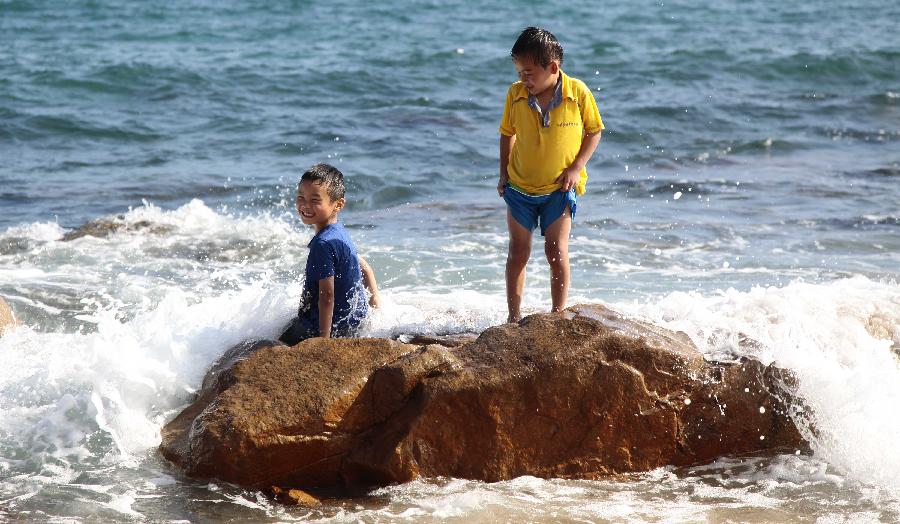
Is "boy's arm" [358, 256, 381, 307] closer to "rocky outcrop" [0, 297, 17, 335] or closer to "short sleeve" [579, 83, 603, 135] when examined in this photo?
"short sleeve" [579, 83, 603, 135]

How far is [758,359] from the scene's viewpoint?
450cm

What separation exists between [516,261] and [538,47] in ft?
3.42

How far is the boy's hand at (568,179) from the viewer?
5.02m

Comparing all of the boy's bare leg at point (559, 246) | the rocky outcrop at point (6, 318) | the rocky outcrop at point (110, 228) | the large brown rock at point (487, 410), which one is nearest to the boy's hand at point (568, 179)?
the boy's bare leg at point (559, 246)

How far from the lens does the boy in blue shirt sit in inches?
188

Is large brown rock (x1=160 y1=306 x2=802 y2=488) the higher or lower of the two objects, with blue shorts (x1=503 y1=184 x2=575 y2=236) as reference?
lower

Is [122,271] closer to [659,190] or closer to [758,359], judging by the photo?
[758,359]

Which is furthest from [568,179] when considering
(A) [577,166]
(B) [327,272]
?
(B) [327,272]

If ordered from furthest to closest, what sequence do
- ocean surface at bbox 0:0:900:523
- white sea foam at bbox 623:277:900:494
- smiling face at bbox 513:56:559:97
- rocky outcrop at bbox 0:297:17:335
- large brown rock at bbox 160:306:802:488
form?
rocky outcrop at bbox 0:297:17:335 < smiling face at bbox 513:56:559:97 < white sea foam at bbox 623:277:900:494 < ocean surface at bbox 0:0:900:523 < large brown rock at bbox 160:306:802:488

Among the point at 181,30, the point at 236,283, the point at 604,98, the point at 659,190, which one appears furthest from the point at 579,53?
the point at 236,283

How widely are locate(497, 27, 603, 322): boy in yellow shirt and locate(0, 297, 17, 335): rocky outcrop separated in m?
2.80

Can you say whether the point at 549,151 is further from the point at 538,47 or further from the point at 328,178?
the point at 328,178

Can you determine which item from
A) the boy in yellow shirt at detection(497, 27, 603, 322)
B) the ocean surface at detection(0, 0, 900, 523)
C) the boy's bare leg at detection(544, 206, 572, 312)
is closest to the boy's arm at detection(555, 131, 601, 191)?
the boy in yellow shirt at detection(497, 27, 603, 322)

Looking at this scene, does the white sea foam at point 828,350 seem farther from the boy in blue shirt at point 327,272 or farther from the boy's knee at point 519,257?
the boy in blue shirt at point 327,272
